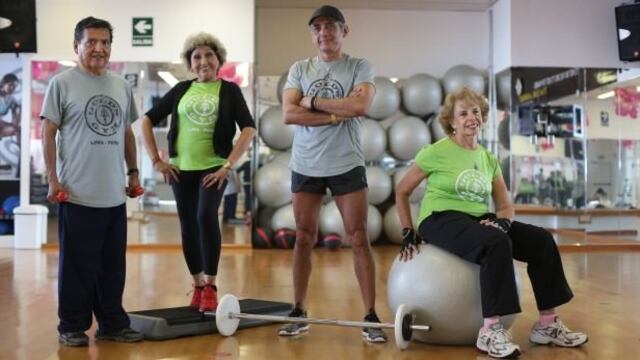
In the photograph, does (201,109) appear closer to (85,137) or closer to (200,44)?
(200,44)

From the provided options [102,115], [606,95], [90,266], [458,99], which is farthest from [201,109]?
[606,95]

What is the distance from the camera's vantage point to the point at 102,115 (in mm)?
2904

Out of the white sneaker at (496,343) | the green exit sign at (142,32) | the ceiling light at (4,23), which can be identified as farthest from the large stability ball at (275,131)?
the white sneaker at (496,343)

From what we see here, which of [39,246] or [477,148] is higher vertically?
[477,148]

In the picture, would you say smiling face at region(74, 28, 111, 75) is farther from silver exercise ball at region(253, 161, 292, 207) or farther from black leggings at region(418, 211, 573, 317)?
silver exercise ball at region(253, 161, 292, 207)

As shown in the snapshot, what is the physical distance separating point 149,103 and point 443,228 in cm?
546

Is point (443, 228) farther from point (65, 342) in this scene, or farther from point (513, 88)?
point (513, 88)

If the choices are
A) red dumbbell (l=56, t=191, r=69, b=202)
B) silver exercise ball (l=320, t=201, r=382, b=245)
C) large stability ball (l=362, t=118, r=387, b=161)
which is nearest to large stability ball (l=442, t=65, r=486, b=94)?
large stability ball (l=362, t=118, r=387, b=161)

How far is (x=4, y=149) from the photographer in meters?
8.42

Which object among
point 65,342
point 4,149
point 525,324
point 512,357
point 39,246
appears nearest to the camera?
point 512,357

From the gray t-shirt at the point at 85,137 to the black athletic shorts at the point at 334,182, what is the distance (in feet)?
2.56

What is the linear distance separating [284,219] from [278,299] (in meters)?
3.41

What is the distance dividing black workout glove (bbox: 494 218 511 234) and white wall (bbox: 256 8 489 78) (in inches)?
223

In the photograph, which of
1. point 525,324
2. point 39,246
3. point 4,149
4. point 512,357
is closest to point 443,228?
point 512,357
